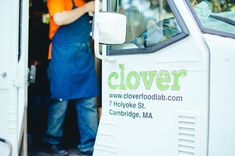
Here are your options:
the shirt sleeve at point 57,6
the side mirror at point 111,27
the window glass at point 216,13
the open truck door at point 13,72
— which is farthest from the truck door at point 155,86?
the open truck door at point 13,72

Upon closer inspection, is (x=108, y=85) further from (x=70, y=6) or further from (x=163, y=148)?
(x=70, y=6)

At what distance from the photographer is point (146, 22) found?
2.78 metres

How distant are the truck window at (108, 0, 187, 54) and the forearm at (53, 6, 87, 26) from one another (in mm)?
554

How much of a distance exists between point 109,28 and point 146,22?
34cm

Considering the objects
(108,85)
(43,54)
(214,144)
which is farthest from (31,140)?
(214,144)

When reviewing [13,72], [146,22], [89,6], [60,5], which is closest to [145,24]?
[146,22]

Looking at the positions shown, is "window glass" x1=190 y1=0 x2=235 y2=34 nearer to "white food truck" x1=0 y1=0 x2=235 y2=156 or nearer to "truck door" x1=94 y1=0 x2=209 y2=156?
"white food truck" x1=0 y1=0 x2=235 y2=156

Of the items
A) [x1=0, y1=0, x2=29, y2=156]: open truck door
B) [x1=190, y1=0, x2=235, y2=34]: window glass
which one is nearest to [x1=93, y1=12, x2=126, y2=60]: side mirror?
[x1=190, y1=0, x2=235, y2=34]: window glass

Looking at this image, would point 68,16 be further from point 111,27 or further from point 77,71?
point 111,27

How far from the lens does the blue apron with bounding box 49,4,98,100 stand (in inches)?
140

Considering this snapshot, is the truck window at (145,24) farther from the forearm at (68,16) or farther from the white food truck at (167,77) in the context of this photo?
the forearm at (68,16)

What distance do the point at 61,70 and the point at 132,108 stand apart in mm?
1034

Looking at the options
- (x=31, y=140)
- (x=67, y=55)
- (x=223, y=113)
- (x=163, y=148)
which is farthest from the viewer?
(x=31, y=140)

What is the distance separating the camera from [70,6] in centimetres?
352
